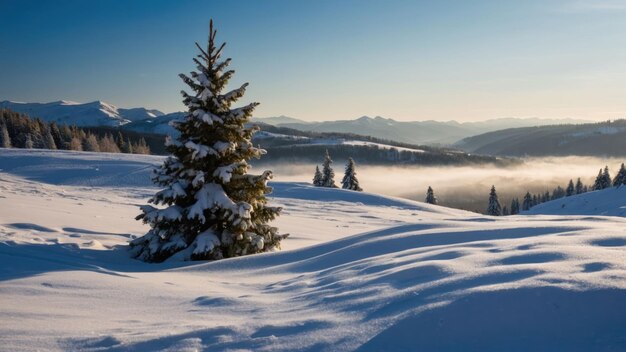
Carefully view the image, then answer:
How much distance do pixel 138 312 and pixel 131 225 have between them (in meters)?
9.81

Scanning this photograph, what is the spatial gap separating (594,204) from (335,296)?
5576 centimetres

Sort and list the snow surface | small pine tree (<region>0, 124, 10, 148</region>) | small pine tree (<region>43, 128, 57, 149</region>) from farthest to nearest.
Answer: small pine tree (<region>43, 128, 57, 149</region>)
small pine tree (<region>0, 124, 10, 148</region>)
the snow surface

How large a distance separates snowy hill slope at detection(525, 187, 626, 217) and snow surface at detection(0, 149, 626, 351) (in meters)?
43.1

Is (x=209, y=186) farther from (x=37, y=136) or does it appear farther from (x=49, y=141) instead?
(x=37, y=136)

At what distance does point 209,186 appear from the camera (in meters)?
9.79

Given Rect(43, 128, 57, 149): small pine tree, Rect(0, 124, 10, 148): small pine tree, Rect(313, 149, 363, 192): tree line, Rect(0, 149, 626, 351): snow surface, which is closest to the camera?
Rect(0, 149, 626, 351): snow surface

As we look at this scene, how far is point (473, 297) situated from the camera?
3422mm

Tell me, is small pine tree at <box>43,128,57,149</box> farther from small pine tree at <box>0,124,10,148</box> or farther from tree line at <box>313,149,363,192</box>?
tree line at <box>313,149,363,192</box>

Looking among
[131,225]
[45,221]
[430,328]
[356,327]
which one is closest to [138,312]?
[356,327]

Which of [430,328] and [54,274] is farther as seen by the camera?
[54,274]

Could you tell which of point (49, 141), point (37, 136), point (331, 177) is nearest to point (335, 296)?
point (331, 177)

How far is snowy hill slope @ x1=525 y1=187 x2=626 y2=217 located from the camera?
42.3 meters

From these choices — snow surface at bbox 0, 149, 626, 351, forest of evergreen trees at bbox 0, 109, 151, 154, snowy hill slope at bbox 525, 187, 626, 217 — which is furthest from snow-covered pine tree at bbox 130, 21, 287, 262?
forest of evergreen trees at bbox 0, 109, 151, 154

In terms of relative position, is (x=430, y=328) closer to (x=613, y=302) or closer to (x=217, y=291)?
(x=613, y=302)
